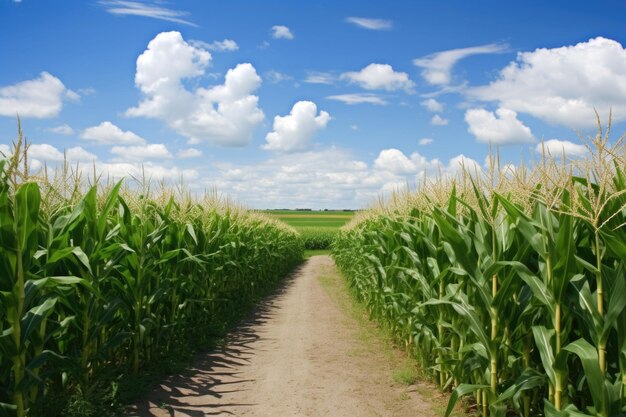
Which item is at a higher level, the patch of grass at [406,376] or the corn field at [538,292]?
the corn field at [538,292]

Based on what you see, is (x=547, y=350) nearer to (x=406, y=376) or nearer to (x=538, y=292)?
(x=538, y=292)

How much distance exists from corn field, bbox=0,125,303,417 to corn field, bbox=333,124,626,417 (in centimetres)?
384

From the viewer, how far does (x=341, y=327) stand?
10969 millimetres

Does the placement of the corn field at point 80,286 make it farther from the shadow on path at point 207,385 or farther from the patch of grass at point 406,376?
the patch of grass at point 406,376

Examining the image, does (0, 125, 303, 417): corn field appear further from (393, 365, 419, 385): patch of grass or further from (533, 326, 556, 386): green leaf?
(533, 326, 556, 386): green leaf

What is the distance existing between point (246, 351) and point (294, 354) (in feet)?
3.04

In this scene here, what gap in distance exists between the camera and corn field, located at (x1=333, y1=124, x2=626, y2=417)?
362 centimetres

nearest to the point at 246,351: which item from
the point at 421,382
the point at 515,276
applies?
the point at 421,382

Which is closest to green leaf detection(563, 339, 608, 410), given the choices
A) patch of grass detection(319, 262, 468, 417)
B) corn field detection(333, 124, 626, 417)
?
corn field detection(333, 124, 626, 417)

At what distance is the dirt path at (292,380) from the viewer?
5938mm

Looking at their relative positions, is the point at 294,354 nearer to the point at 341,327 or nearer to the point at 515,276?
the point at 341,327

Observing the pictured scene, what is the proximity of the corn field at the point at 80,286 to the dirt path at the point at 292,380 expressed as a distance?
0.86 meters

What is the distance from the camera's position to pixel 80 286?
5523mm

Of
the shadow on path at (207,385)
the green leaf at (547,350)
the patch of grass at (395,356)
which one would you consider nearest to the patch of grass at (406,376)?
the patch of grass at (395,356)
